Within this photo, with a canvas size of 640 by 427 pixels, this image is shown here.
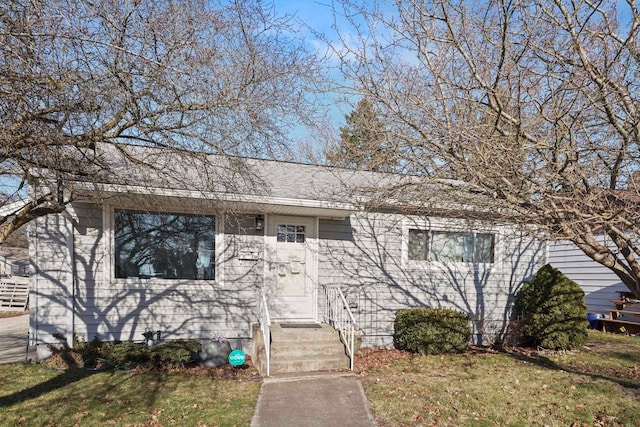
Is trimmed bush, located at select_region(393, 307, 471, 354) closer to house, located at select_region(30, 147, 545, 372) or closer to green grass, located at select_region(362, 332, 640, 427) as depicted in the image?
green grass, located at select_region(362, 332, 640, 427)

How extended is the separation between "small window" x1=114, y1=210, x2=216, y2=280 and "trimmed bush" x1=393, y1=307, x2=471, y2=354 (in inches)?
150

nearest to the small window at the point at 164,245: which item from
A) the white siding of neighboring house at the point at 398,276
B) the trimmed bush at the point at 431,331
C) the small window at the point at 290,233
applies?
the small window at the point at 290,233

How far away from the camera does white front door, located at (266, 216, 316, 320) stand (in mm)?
7410

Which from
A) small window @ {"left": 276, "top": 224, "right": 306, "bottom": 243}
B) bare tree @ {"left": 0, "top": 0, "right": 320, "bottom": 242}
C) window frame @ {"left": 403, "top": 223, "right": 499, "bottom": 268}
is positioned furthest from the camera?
window frame @ {"left": 403, "top": 223, "right": 499, "bottom": 268}

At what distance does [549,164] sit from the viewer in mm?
4277

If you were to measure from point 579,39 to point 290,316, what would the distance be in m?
6.01

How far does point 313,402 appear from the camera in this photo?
16.1ft

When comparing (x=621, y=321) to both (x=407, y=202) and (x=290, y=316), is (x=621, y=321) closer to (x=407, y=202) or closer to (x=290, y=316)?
(x=407, y=202)

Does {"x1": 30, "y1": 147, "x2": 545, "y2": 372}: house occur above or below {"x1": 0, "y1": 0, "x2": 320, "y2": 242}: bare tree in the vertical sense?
below

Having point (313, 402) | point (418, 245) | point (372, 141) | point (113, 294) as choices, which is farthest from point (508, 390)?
point (113, 294)

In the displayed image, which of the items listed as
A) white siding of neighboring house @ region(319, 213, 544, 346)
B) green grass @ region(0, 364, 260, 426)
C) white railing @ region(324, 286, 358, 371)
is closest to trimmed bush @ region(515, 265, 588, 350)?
white siding of neighboring house @ region(319, 213, 544, 346)

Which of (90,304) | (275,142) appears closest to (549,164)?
(275,142)

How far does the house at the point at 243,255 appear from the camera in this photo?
244 inches

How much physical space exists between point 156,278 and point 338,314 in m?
3.31
